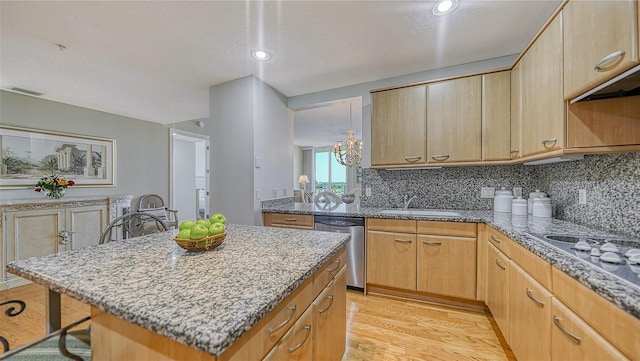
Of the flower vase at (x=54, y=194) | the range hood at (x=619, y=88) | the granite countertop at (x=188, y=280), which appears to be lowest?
the granite countertop at (x=188, y=280)

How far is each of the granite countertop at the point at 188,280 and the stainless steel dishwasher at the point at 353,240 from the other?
1.17 metres

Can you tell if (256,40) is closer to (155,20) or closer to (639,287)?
(155,20)

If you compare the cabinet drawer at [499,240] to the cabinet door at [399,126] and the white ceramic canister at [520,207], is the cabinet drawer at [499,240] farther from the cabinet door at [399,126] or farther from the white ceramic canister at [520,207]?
the cabinet door at [399,126]

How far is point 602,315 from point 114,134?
5.58 m

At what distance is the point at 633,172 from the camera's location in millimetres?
1369

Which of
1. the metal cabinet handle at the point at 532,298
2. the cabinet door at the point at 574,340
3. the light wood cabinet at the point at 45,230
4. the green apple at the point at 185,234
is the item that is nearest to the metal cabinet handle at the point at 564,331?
the cabinet door at the point at 574,340

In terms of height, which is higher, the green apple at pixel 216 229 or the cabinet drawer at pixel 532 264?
the green apple at pixel 216 229

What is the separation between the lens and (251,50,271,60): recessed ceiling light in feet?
7.48

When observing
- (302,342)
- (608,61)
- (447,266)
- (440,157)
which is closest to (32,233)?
(302,342)

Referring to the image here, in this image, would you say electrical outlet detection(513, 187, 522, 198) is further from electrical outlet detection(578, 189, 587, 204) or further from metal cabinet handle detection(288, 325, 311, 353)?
metal cabinet handle detection(288, 325, 311, 353)

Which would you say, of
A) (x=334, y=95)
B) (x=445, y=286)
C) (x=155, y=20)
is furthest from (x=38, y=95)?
(x=445, y=286)

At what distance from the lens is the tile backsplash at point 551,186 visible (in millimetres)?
1412

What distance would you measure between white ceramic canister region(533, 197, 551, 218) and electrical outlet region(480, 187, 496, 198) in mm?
474

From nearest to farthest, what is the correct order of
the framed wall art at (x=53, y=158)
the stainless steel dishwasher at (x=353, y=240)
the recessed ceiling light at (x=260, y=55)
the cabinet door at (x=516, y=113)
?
the cabinet door at (x=516, y=113) < the recessed ceiling light at (x=260, y=55) < the stainless steel dishwasher at (x=353, y=240) < the framed wall art at (x=53, y=158)
